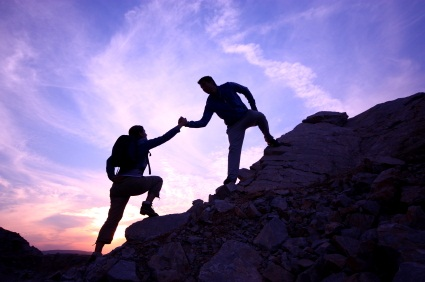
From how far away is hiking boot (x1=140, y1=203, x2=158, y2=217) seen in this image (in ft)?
21.3

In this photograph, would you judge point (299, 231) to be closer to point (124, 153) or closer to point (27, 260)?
point (124, 153)

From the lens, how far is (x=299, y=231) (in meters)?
4.95

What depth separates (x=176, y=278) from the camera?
178 inches

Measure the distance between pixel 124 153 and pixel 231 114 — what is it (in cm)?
313

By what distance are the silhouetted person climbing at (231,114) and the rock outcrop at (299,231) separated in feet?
2.29

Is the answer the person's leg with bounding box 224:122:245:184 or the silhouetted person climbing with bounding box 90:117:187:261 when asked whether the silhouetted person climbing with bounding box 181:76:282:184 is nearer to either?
the person's leg with bounding box 224:122:245:184

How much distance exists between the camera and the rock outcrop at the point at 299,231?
3477 mm

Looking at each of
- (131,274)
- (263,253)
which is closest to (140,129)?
(131,274)

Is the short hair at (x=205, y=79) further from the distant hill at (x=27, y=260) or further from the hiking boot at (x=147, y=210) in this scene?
the distant hill at (x=27, y=260)

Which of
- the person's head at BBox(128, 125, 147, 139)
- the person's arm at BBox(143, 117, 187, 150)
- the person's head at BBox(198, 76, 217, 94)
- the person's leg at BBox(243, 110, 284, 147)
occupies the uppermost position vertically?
the person's head at BBox(198, 76, 217, 94)

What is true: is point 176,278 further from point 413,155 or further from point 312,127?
point 312,127

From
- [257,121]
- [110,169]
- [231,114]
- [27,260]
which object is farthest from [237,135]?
[27,260]

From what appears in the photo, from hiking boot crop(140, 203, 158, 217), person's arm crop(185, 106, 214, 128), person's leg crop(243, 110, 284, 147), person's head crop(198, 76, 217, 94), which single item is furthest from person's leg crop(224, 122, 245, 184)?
hiking boot crop(140, 203, 158, 217)

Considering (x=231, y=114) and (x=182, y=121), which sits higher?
(x=231, y=114)
